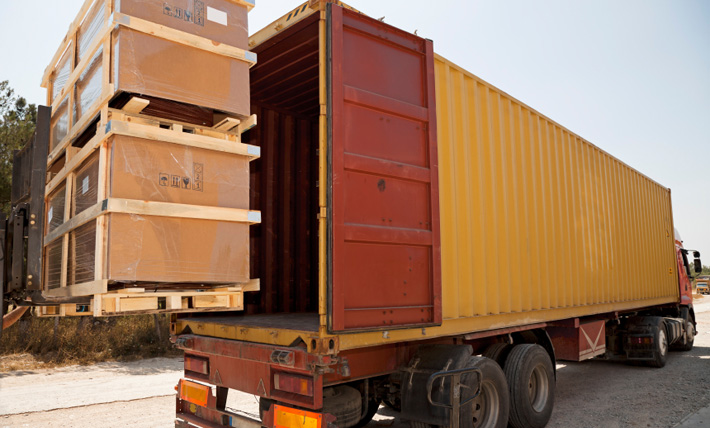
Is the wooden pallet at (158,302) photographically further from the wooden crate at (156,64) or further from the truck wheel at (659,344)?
the truck wheel at (659,344)

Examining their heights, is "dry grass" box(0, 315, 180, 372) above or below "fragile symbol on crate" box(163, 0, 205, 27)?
below

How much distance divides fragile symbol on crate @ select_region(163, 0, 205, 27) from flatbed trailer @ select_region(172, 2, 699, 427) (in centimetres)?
64

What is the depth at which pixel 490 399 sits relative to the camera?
4.41 meters

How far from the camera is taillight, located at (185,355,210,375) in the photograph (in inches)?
167

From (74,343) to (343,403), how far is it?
29.6 ft

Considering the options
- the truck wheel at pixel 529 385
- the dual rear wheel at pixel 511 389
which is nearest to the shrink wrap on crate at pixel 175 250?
the dual rear wheel at pixel 511 389

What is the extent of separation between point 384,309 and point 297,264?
8.14ft

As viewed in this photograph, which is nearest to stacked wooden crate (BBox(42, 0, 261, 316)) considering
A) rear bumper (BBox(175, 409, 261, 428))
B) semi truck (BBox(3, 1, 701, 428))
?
semi truck (BBox(3, 1, 701, 428))

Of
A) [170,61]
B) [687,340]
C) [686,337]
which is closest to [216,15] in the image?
[170,61]

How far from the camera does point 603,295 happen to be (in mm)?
7020

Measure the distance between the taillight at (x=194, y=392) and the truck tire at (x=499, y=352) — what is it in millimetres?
2486

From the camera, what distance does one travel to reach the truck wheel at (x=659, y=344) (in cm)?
867

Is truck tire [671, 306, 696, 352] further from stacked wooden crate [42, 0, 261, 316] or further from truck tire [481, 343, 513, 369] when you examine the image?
stacked wooden crate [42, 0, 261, 316]

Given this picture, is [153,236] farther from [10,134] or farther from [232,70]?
[10,134]
